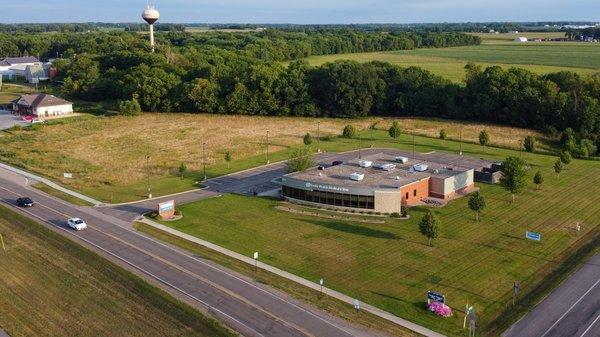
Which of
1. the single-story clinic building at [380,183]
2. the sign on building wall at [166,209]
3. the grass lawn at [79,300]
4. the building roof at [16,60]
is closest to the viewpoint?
the grass lawn at [79,300]

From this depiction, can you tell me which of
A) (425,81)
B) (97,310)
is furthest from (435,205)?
(425,81)

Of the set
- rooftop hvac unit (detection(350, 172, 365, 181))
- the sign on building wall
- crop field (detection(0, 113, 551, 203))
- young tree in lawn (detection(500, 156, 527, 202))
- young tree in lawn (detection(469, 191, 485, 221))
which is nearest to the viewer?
young tree in lawn (detection(469, 191, 485, 221))

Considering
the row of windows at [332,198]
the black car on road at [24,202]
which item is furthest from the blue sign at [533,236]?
the black car on road at [24,202]

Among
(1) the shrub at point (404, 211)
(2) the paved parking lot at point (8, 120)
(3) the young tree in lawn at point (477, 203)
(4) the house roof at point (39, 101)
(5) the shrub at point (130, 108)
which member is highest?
(4) the house roof at point (39, 101)

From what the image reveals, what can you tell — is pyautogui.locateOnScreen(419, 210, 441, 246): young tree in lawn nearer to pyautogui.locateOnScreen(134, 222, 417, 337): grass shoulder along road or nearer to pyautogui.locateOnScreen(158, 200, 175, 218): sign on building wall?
pyautogui.locateOnScreen(134, 222, 417, 337): grass shoulder along road

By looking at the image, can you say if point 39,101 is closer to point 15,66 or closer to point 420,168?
point 15,66

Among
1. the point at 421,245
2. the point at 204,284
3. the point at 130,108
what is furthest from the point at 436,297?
the point at 130,108

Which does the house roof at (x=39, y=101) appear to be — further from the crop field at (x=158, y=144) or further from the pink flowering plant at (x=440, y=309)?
the pink flowering plant at (x=440, y=309)

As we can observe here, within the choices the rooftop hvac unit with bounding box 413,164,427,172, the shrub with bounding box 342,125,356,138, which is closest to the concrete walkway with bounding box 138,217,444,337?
the rooftop hvac unit with bounding box 413,164,427,172
